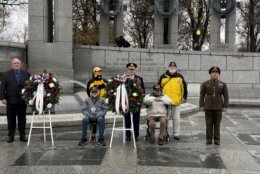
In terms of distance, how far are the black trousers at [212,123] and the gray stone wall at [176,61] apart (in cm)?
1033

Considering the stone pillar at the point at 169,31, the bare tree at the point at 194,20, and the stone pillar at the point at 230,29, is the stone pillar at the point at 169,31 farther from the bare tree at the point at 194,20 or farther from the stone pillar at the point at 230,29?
the bare tree at the point at 194,20

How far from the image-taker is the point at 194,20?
4075 cm

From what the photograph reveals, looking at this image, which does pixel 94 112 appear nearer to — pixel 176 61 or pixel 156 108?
pixel 156 108

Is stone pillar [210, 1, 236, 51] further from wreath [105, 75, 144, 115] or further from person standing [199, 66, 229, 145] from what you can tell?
wreath [105, 75, 144, 115]

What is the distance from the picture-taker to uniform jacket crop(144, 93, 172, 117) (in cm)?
846

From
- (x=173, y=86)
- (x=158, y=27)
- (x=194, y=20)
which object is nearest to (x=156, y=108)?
(x=173, y=86)

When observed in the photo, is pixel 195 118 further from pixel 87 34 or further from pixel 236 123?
pixel 87 34

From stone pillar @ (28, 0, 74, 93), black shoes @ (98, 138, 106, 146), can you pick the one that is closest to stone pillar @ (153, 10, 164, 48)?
stone pillar @ (28, 0, 74, 93)

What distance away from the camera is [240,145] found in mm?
8445

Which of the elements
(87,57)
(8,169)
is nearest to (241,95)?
(87,57)

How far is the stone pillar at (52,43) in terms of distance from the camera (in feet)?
56.1

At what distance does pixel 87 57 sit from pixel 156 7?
8.68 m

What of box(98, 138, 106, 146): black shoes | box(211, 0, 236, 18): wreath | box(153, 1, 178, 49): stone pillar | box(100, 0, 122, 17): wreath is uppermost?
box(100, 0, 122, 17): wreath

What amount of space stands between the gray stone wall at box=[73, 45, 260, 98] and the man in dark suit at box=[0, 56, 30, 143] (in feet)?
32.6
